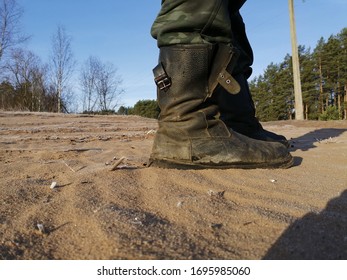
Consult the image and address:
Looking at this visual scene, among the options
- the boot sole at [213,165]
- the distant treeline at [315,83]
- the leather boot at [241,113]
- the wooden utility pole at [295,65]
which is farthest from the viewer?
the distant treeline at [315,83]

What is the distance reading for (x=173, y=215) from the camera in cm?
69

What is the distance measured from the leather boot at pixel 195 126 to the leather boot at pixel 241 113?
233 mm

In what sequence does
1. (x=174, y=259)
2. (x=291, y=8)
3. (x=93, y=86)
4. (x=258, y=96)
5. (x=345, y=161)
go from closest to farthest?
(x=174, y=259) → (x=345, y=161) → (x=291, y=8) → (x=93, y=86) → (x=258, y=96)

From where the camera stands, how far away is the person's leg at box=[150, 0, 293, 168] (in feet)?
3.80

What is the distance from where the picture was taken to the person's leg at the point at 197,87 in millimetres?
1159

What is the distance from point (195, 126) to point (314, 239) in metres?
0.70

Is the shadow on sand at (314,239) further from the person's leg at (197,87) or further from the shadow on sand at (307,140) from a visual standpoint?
the shadow on sand at (307,140)

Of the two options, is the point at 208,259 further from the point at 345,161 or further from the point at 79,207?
the point at 345,161

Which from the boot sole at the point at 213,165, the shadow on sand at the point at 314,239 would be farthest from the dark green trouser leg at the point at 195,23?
the shadow on sand at the point at 314,239

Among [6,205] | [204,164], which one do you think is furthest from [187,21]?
[6,205]

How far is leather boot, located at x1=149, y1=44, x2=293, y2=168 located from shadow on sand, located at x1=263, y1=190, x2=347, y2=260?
1.69ft

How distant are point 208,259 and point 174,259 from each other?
6 centimetres

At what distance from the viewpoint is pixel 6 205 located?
75cm

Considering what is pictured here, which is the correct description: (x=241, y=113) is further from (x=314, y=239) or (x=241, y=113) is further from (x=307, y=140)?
(x=307, y=140)
